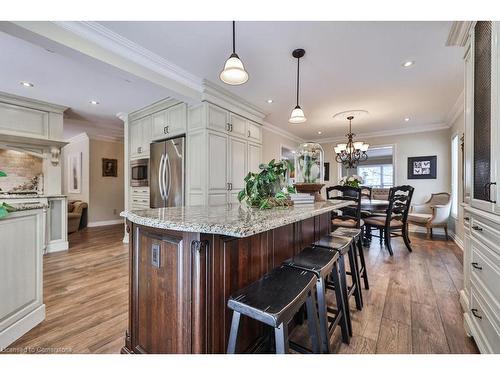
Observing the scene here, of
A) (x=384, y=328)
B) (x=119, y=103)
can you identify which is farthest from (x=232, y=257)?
(x=119, y=103)

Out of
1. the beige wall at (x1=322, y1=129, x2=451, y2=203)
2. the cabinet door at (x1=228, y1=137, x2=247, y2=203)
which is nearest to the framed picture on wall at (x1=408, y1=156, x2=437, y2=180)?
the beige wall at (x1=322, y1=129, x2=451, y2=203)

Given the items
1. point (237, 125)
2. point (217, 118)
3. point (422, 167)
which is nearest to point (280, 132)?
point (237, 125)

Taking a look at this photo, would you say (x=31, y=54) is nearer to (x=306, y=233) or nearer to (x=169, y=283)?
(x=169, y=283)

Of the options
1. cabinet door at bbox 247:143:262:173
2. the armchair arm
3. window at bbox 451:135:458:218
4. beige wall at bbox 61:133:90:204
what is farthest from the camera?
beige wall at bbox 61:133:90:204

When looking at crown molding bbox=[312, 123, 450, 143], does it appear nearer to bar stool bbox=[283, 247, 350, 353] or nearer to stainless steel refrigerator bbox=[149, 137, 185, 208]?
stainless steel refrigerator bbox=[149, 137, 185, 208]

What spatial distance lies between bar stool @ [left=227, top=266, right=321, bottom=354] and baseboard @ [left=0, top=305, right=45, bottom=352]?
5.43 feet

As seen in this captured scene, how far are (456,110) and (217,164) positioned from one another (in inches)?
171

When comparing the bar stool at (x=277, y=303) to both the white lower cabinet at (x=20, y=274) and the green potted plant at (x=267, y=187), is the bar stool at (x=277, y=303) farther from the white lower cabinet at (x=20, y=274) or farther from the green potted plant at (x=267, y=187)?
the white lower cabinet at (x=20, y=274)

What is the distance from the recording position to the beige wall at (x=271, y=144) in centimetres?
A: 500

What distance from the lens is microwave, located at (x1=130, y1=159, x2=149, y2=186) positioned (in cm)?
402

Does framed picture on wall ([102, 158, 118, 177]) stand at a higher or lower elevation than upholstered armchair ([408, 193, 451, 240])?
higher

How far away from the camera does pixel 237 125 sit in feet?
12.4

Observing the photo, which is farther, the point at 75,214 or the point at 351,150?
the point at 75,214

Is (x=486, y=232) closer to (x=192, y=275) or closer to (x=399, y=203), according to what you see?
(x=192, y=275)
